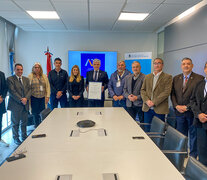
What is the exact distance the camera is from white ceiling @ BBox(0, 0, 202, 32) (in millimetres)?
3438

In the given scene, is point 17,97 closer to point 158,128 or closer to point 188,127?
point 158,128

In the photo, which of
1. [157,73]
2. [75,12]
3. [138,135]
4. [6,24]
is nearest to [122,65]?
[157,73]

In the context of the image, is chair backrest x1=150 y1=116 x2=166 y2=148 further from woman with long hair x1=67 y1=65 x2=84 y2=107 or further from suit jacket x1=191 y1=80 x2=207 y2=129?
woman with long hair x1=67 y1=65 x2=84 y2=107

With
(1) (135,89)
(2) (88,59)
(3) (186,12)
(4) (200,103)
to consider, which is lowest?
(4) (200,103)

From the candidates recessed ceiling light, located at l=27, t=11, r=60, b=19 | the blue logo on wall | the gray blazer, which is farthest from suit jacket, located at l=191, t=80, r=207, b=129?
the blue logo on wall

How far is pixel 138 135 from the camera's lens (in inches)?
72.6

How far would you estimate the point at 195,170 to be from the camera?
48.1 inches

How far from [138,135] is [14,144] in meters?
2.93

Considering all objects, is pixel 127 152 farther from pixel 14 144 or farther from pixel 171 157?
pixel 14 144

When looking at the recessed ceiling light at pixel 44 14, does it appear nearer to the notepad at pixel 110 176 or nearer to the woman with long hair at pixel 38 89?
the woman with long hair at pixel 38 89

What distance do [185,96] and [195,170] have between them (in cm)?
165

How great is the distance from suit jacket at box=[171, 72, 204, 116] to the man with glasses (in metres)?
0.10

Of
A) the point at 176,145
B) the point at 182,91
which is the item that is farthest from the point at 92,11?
the point at 176,145

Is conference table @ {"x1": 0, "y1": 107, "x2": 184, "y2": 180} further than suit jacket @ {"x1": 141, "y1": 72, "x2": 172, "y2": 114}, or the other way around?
suit jacket @ {"x1": 141, "y1": 72, "x2": 172, "y2": 114}
